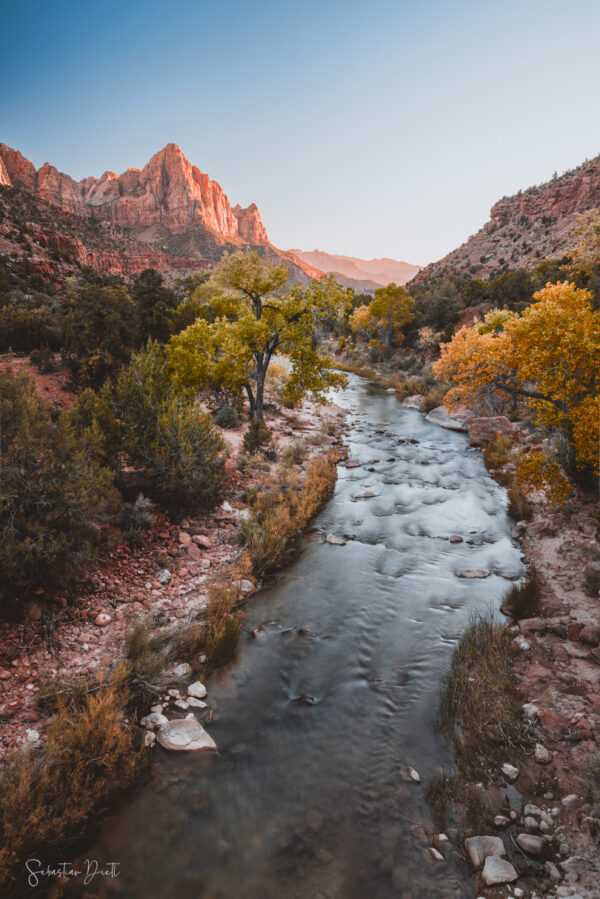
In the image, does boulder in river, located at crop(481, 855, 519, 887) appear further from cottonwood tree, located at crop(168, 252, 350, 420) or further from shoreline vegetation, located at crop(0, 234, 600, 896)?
cottonwood tree, located at crop(168, 252, 350, 420)

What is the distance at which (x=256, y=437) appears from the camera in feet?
46.1

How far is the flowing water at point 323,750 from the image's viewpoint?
367 cm

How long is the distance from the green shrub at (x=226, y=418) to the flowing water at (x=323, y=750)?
24.8ft

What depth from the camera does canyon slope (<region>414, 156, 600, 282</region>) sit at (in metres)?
51.7

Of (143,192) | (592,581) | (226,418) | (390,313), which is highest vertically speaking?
(143,192)

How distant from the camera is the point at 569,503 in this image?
10.2 m

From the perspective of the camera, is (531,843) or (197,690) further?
(197,690)

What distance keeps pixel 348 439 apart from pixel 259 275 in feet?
29.2

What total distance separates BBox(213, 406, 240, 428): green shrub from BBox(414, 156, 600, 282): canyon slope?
4678 cm

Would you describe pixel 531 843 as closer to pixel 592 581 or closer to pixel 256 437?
pixel 592 581

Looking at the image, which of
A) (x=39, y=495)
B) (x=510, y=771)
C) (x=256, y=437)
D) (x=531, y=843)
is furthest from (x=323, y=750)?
(x=256, y=437)

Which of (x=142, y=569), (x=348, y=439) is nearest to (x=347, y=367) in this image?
(x=348, y=439)

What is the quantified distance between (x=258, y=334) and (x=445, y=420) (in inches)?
564

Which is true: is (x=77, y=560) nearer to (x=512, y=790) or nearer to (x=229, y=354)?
(x=512, y=790)
